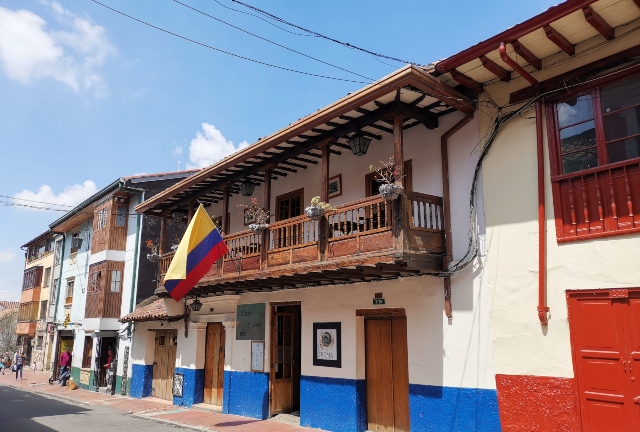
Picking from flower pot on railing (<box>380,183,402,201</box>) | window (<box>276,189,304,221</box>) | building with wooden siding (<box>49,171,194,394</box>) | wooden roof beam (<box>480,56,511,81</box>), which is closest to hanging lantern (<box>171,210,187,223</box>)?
building with wooden siding (<box>49,171,194,394</box>)

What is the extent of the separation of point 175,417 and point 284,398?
300 centimetres

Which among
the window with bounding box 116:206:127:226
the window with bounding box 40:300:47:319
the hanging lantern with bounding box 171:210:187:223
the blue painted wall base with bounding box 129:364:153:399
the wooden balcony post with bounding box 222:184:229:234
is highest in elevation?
the window with bounding box 116:206:127:226

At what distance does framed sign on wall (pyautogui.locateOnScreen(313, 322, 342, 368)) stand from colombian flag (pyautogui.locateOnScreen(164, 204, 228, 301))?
2.78m

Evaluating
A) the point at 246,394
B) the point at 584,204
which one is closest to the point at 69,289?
the point at 246,394

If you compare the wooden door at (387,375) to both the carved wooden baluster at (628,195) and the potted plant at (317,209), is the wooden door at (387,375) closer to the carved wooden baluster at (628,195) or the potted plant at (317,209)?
the potted plant at (317,209)

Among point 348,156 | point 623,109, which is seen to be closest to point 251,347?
point 348,156

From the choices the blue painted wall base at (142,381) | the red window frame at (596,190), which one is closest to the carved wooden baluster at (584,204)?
the red window frame at (596,190)

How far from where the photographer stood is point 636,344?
6.55 metres

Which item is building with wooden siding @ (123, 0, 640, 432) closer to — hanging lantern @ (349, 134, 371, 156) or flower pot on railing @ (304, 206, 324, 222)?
hanging lantern @ (349, 134, 371, 156)

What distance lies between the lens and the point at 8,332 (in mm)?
38469

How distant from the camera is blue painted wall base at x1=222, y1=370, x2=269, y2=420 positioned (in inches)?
487

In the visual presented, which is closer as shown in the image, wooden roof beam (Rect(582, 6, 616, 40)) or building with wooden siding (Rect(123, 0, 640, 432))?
wooden roof beam (Rect(582, 6, 616, 40))

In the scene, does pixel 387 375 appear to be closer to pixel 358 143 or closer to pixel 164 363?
pixel 358 143

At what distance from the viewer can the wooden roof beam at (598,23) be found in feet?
22.2
